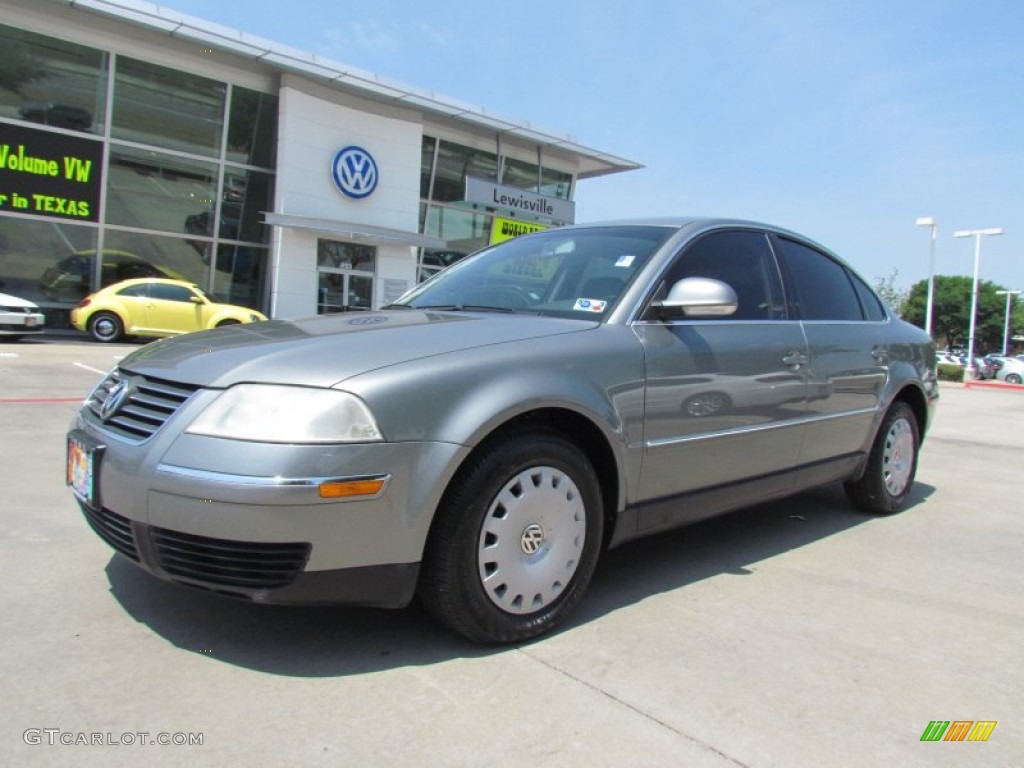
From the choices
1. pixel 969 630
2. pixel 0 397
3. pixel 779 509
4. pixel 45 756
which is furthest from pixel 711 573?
pixel 0 397

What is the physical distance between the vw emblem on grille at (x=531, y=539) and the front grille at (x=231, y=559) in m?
0.74

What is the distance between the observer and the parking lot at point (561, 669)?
2.04 metres

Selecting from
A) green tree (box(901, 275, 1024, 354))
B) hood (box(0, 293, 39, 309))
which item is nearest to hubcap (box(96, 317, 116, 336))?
hood (box(0, 293, 39, 309))

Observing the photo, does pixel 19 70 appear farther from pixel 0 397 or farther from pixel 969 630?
pixel 969 630

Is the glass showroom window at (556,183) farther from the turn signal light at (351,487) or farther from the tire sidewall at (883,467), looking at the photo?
the turn signal light at (351,487)

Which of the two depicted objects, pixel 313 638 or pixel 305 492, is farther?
pixel 313 638

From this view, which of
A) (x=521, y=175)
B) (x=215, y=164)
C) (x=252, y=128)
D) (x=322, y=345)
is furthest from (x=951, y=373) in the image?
(x=322, y=345)

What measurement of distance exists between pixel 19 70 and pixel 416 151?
915 centimetres

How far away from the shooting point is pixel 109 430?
2.57 metres

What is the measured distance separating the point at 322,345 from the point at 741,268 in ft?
7.19

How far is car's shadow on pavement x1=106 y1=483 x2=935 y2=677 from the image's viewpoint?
2.49 metres

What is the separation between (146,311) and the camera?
51.1 ft

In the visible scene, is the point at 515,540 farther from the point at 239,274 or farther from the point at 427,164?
the point at 427,164

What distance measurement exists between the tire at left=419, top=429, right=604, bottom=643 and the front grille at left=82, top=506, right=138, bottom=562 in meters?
0.92
